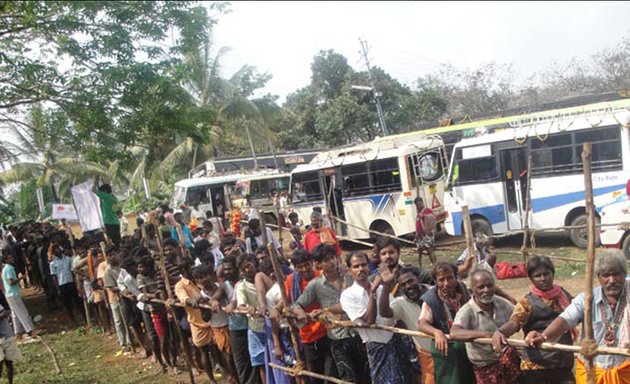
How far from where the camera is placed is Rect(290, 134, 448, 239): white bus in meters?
14.5

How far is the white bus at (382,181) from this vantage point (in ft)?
47.5

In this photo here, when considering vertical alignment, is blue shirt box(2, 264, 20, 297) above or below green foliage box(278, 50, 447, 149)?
below

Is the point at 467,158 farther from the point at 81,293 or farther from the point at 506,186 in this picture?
the point at 81,293

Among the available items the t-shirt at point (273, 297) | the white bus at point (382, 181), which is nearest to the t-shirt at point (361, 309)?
the t-shirt at point (273, 297)

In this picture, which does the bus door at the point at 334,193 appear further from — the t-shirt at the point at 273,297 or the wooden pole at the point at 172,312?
the t-shirt at the point at 273,297

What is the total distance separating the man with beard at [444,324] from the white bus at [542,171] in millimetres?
8168

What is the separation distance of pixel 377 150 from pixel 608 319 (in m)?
12.1

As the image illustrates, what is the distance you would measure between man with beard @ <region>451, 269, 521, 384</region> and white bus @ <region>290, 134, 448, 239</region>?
10753mm

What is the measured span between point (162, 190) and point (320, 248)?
90.3 ft

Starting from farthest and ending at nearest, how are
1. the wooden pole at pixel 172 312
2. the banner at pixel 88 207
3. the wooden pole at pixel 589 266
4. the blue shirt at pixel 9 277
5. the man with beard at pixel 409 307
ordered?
the banner at pixel 88 207, the blue shirt at pixel 9 277, the wooden pole at pixel 172 312, the man with beard at pixel 409 307, the wooden pole at pixel 589 266

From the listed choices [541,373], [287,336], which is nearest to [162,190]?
[287,336]

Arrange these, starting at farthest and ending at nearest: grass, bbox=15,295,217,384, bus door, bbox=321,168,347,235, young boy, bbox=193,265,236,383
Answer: bus door, bbox=321,168,347,235, grass, bbox=15,295,217,384, young boy, bbox=193,265,236,383

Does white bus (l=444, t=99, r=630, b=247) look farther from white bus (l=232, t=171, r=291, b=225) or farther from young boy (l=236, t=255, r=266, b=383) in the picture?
white bus (l=232, t=171, r=291, b=225)

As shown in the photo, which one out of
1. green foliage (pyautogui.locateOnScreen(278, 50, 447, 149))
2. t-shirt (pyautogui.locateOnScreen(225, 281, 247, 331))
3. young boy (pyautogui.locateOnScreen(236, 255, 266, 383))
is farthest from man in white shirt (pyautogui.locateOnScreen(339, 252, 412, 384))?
green foliage (pyautogui.locateOnScreen(278, 50, 447, 149))
